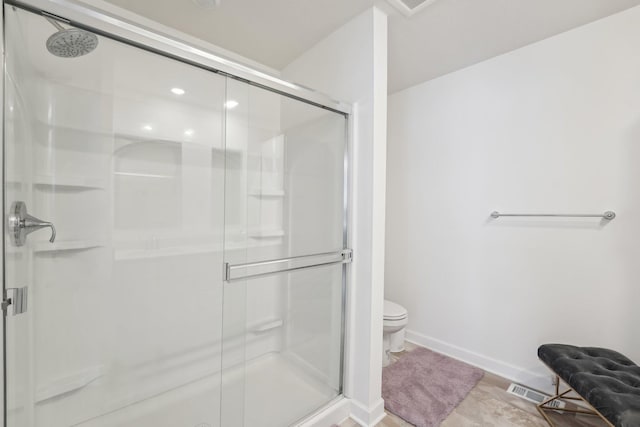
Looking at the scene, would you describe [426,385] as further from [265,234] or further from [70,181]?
[70,181]

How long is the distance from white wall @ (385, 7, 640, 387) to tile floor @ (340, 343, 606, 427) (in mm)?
251

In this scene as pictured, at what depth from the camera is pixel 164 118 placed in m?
Result: 1.51

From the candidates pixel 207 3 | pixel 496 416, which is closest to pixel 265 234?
pixel 207 3

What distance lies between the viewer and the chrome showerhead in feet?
2.94

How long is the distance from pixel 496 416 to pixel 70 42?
2.68m

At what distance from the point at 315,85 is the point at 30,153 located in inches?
62.5

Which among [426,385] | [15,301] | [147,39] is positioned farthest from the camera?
[426,385]

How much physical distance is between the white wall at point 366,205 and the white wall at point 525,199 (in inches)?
39.8

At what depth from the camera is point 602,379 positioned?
50.1 inches

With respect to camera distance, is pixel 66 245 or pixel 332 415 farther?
pixel 332 415

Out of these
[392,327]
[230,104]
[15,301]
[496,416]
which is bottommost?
[496,416]

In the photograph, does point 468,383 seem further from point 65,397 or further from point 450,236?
point 65,397

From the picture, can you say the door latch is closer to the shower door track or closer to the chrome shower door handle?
the chrome shower door handle

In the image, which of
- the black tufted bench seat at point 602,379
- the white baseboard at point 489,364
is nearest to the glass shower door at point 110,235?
the black tufted bench seat at point 602,379
